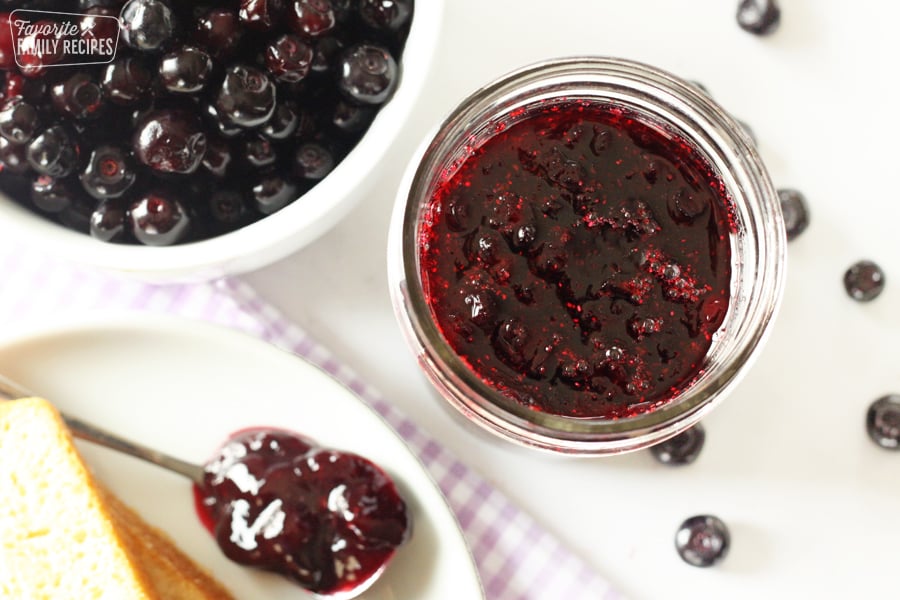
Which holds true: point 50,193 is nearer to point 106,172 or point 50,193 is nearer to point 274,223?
point 106,172

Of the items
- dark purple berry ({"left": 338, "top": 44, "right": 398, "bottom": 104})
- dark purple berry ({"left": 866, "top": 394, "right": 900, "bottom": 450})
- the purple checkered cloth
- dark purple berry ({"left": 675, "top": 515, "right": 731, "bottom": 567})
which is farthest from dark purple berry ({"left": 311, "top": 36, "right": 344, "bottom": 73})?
dark purple berry ({"left": 866, "top": 394, "right": 900, "bottom": 450})

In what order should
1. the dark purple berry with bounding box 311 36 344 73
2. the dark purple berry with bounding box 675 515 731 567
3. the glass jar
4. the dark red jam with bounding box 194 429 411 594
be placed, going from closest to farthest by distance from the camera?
1. the glass jar
2. the dark purple berry with bounding box 311 36 344 73
3. the dark red jam with bounding box 194 429 411 594
4. the dark purple berry with bounding box 675 515 731 567

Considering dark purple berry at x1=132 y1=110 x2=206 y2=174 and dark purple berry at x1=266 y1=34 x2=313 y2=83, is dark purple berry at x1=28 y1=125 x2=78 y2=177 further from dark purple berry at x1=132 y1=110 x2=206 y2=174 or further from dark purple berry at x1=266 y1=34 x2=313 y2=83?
dark purple berry at x1=266 y1=34 x2=313 y2=83

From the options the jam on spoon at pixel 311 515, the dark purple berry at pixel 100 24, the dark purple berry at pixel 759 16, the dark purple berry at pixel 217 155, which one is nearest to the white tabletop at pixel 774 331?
the dark purple berry at pixel 759 16

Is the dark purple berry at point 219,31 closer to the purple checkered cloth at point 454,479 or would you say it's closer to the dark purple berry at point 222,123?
the dark purple berry at point 222,123

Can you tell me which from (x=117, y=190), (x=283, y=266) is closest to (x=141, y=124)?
(x=117, y=190)

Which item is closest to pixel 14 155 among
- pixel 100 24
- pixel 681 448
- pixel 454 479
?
pixel 100 24

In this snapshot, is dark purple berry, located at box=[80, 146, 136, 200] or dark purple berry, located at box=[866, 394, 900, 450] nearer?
dark purple berry, located at box=[80, 146, 136, 200]

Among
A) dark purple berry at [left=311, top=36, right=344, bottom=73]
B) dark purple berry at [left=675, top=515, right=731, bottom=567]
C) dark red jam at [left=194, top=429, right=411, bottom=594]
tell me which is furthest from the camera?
dark purple berry at [left=675, top=515, right=731, bottom=567]
